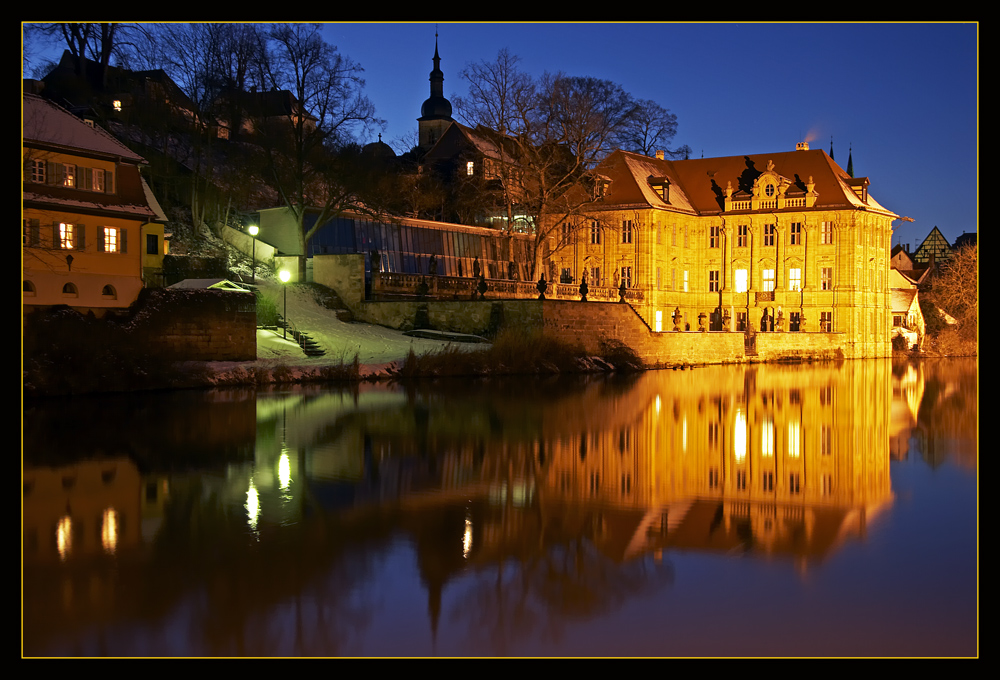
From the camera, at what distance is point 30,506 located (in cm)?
1224

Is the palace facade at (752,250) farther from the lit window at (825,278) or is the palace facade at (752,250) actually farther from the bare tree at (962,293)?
the bare tree at (962,293)

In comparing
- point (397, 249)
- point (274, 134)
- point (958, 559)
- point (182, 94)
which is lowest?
point (958, 559)

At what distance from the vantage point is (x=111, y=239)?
32625 millimetres

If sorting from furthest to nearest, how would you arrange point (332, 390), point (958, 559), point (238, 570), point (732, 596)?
point (332, 390), point (958, 559), point (238, 570), point (732, 596)

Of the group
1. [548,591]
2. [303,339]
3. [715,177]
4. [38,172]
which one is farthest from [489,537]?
[715,177]

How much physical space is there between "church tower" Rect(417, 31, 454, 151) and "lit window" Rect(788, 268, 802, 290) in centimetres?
5390

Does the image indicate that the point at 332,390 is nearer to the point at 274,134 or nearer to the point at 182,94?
the point at 274,134

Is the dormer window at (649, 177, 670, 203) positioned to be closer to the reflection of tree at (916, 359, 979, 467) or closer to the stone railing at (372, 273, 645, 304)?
the stone railing at (372, 273, 645, 304)

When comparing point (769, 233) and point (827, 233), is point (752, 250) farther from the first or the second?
point (827, 233)

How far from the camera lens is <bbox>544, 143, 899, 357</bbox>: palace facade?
6525cm

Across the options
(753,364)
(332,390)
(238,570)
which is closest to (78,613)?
(238,570)

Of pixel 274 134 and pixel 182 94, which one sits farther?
pixel 182 94
